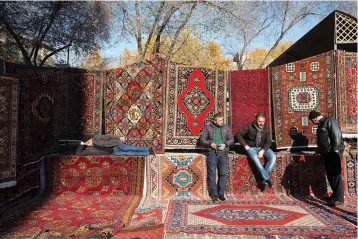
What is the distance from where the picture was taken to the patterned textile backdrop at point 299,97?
6199 mm

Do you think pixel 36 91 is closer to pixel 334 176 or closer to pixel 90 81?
pixel 90 81

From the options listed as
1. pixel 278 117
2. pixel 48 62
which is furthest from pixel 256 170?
pixel 48 62

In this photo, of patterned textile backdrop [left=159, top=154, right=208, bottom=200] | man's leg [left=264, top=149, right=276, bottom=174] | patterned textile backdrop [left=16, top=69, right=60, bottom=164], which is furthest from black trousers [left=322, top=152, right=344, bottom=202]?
patterned textile backdrop [left=16, top=69, right=60, bottom=164]

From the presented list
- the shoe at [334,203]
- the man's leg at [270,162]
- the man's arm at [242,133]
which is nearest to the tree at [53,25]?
the man's arm at [242,133]

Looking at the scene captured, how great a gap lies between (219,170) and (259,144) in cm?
98

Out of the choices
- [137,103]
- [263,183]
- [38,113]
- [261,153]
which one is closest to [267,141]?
[261,153]

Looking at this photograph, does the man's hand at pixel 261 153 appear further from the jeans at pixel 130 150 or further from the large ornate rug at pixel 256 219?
the jeans at pixel 130 150

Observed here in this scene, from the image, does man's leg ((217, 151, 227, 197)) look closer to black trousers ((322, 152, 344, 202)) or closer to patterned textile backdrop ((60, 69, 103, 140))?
black trousers ((322, 152, 344, 202))

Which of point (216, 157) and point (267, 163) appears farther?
point (267, 163)

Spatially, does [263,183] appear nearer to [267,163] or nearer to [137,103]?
[267,163]

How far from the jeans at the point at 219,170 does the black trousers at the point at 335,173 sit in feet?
5.60

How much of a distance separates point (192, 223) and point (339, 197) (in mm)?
2485

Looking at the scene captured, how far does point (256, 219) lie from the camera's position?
14.9ft

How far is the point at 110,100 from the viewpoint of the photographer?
259 inches
